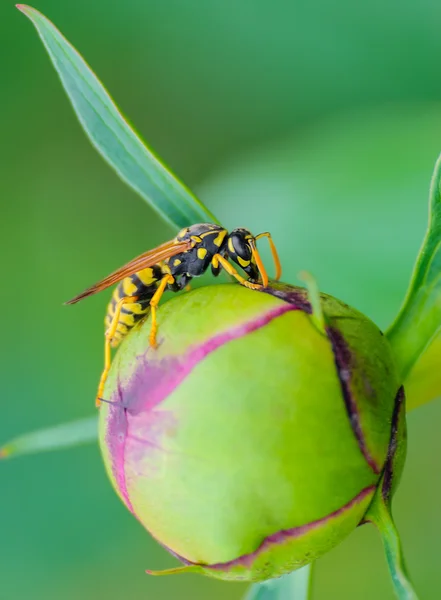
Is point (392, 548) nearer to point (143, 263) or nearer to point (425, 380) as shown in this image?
point (425, 380)

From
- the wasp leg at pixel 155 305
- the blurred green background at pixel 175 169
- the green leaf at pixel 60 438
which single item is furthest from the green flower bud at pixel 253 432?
the blurred green background at pixel 175 169

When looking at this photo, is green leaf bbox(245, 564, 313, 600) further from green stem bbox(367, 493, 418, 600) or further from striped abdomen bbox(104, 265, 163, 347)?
striped abdomen bbox(104, 265, 163, 347)

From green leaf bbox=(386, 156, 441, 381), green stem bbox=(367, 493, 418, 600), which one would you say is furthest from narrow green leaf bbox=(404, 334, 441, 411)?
green stem bbox=(367, 493, 418, 600)

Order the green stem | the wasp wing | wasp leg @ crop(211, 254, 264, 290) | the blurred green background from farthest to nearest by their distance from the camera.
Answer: the blurred green background < the wasp wing < wasp leg @ crop(211, 254, 264, 290) < the green stem

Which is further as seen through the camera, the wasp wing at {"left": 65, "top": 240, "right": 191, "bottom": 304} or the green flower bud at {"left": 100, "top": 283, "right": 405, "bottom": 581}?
the wasp wing at {"left": 65, "top": 240, "right": 191, "bottom": 304}

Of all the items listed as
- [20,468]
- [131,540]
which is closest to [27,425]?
[20,468]
